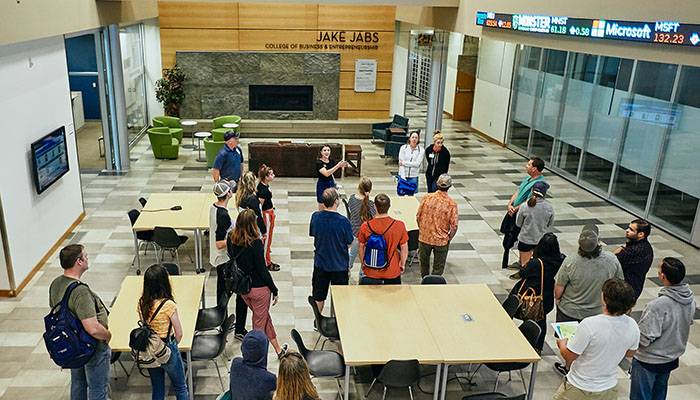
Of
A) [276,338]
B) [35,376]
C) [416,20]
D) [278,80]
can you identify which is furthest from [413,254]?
[278,80]

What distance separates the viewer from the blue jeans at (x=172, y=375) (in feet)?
15.1

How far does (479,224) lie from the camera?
10.1 meters

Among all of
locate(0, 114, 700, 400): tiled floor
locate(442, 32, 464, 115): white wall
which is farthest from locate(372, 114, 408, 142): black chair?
locate(442, 32, 464, 115): white wall

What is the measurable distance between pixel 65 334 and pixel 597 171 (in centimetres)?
1123

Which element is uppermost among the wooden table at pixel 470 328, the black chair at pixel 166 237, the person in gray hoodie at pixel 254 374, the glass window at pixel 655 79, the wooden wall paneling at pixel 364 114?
the glass window at pixel 655 79

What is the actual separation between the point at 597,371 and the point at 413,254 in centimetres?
459

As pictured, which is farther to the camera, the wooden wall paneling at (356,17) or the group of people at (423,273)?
the wooden wall paneling at (356,17)

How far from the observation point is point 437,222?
6.93 m

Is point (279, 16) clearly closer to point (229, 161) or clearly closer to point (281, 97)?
point (281, 97)

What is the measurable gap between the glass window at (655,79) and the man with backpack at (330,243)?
298 inches

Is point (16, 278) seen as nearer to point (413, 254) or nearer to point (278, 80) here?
point (413, 254)

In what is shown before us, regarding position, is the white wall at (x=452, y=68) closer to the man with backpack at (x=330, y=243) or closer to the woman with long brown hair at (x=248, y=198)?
the woman with long brown hair at (x=248, y=198)

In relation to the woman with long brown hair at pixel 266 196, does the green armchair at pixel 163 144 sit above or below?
below

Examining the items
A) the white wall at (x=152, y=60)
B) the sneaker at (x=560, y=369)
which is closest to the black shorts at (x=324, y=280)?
the sneaker at (x=560, y=369)
